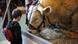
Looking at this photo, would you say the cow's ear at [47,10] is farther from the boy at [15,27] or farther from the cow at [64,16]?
the boy at [15,27]

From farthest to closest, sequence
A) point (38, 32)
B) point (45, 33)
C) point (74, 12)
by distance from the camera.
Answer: point (38, 32) → point (45, 33) → point (74, 12)

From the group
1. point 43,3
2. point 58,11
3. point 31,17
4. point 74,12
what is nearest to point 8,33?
point 31,17

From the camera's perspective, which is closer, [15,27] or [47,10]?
[47,10]

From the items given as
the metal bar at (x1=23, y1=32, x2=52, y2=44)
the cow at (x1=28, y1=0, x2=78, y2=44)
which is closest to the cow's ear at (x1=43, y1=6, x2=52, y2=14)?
the cow at (x1=28, y1=0, x2=78, y2=44)

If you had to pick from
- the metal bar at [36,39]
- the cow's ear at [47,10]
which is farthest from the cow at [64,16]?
the metal bar at [36,39]

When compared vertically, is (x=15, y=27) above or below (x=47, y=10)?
below

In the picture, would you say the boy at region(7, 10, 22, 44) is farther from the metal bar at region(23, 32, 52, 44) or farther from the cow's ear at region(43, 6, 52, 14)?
the cow's ear at region(43, 6, 52, 14)

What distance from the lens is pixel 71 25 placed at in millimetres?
1355

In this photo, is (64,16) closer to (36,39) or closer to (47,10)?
(47,10)

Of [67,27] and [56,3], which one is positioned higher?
[56,3]

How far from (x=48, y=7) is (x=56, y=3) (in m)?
0.08

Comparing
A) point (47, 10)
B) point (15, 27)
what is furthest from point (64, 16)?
point (15, 27)

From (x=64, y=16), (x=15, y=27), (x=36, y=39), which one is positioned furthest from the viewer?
(x=15, y=27)

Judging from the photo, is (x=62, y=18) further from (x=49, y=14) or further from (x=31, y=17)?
(x=31, y=17)
